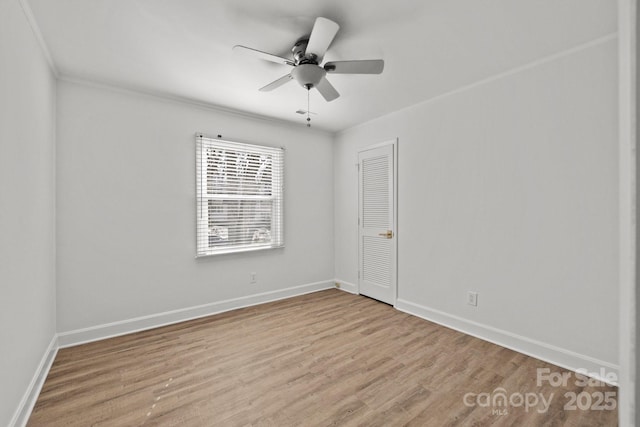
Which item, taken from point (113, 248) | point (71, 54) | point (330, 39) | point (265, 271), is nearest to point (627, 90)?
point (330, 39)

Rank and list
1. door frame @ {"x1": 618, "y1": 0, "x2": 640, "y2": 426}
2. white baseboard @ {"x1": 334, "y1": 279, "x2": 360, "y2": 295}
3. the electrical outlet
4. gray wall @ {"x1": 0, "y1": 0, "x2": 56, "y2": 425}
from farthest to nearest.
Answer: white baseboard @ {"x1": 334, "y1": 279, "x2": 360, "y2": 295} → the electrical outlet → gray wall @ {"x1": 0, "y1": 0, "x2": 56, "y2": 425} → door frame @ {"x1": 618, "y1": 0, "x2": 640, "y2": 426}

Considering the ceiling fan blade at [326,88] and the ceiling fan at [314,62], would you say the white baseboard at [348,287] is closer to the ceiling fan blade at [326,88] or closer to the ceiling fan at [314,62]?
the ceiling fan blade at [326,88]

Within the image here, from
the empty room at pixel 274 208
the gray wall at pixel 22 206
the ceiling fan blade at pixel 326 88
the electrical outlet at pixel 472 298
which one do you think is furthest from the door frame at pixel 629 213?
the electrical outlet at pixel 472 298

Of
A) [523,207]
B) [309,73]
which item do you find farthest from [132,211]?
[523,207]

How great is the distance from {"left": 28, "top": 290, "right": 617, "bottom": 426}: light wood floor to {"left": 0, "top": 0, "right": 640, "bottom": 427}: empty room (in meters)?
0.02

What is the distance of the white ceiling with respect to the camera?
6.37 feet

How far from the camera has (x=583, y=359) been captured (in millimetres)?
2320

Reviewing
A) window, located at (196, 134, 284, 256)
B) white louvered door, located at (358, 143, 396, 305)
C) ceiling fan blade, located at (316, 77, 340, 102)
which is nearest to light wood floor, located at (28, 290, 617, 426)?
white louvered door, located at (358, 143, 396, 305)

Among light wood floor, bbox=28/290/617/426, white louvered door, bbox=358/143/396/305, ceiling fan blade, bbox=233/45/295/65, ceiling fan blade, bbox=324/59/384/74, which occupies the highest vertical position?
ceiling fan blade, bbox=233/45/295/65

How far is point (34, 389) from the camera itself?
2.06m

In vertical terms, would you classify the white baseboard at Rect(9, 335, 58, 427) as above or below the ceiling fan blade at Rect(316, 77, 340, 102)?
below

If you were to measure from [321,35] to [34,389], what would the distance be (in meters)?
3.12

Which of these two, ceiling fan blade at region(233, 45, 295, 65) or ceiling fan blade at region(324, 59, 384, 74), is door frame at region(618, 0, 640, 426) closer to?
ceiling fan blade at region(324, 59, 384, 74)

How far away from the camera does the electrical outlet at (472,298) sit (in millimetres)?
2984
